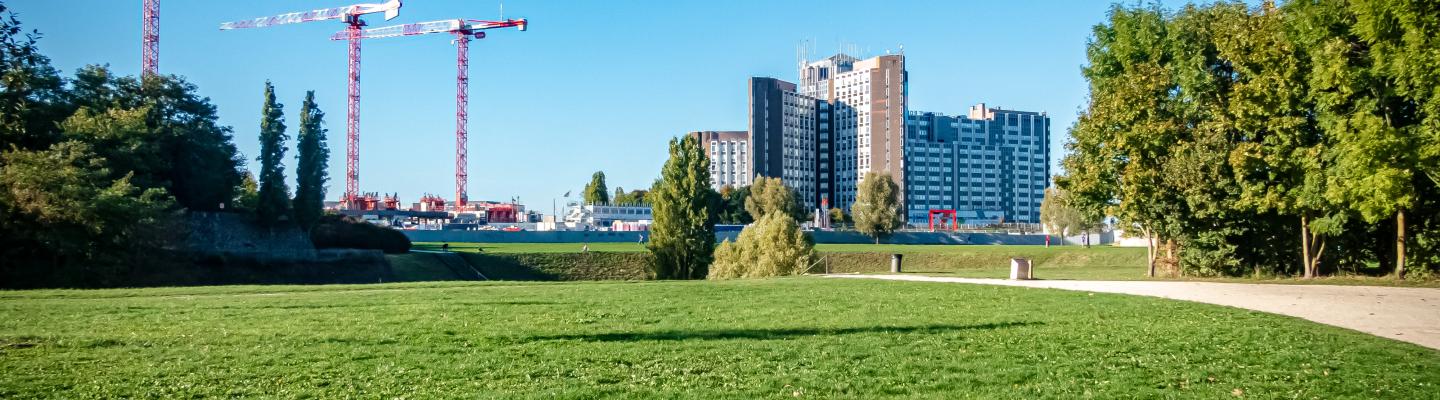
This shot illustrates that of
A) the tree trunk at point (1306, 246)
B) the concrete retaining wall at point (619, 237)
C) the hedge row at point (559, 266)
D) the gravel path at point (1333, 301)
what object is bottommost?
the hedge row at point (559, 266)

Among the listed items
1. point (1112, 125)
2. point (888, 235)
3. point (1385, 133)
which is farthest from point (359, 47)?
point (1385, 133)

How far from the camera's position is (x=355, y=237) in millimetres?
75250

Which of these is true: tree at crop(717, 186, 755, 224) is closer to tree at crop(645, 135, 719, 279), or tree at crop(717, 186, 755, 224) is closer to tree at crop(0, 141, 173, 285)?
tree at crop(645, 135, 719, 279)

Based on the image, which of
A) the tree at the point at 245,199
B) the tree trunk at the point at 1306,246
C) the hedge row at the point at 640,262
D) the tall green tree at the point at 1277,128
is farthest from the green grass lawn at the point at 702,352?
the tree at the point at 245,199

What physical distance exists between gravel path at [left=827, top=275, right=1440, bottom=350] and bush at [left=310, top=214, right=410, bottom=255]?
58.0 m

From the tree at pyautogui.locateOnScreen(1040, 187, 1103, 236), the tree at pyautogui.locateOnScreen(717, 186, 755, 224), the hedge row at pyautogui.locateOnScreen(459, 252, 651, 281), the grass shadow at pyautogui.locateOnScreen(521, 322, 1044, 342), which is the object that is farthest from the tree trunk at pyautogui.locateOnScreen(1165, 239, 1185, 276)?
the tree at pyautogui.locateOnScreen(717, 186, 755, 224)

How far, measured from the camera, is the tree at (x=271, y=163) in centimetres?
6838

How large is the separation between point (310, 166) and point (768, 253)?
3870 cm

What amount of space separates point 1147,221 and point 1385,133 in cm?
1123

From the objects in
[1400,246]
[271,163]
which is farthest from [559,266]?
[1400,246]

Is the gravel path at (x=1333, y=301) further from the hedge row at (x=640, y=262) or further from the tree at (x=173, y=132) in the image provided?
the tree at (x=173, y=132)

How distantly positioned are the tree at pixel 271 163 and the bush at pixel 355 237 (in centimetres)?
553

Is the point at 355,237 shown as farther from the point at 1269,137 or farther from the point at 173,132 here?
the point at 1269,137

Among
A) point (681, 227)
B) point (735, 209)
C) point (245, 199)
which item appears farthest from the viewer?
point (735, 209)
